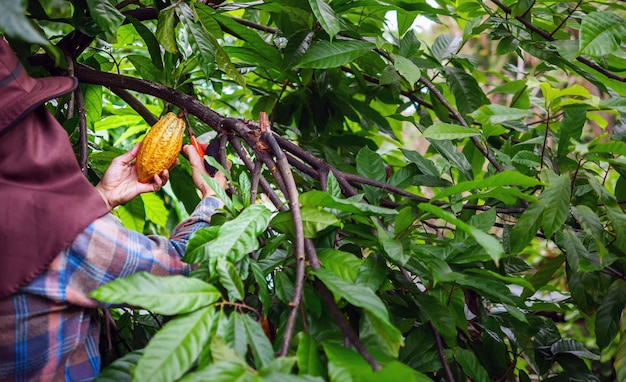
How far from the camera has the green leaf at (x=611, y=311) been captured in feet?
3.44

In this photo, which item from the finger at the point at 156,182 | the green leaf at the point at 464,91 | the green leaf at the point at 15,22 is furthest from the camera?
the green leaf at the point at 464,91

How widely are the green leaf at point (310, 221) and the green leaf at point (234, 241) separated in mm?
41

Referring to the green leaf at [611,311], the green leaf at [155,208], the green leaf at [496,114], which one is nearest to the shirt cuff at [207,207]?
the green leaf at [496,114]

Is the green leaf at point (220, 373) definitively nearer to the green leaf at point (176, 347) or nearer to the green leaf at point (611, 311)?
the green leaf at point (176, 347)

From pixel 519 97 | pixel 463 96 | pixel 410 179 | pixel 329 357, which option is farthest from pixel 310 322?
pixel 519 97

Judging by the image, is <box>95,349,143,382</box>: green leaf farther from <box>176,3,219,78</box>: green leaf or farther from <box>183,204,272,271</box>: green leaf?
<box>176,3,219,78</box>: green leaf

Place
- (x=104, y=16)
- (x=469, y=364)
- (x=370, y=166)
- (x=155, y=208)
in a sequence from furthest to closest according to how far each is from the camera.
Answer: (x=155, y=208) < (x=370, y=166) < (x=469, y=364) < (x=104, y=16)

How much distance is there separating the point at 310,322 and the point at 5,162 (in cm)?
44

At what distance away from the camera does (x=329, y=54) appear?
1.12 meters

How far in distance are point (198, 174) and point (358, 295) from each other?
0.44 meters

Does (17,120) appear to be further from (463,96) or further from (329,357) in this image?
(463,96)

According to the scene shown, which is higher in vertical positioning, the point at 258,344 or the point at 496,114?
the point at 496,114

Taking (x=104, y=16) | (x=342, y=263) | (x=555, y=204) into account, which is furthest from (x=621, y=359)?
(x=104, y=16)

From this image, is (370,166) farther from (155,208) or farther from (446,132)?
(155,208)
